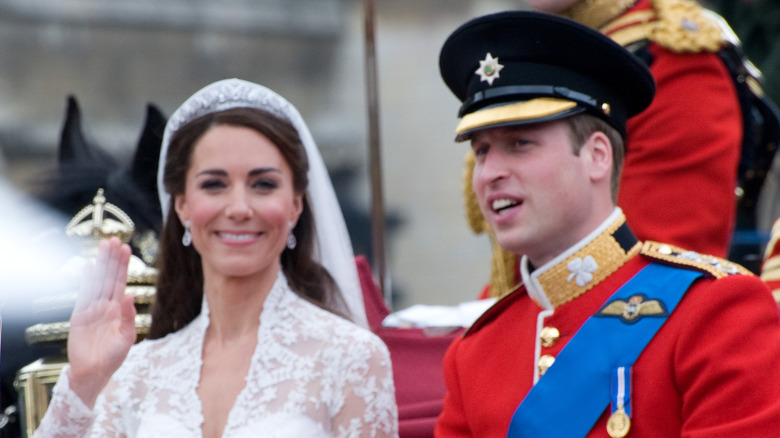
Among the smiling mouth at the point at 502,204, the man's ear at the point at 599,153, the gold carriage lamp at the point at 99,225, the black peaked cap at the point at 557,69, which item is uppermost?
the black peaked cap at the point at 557,69

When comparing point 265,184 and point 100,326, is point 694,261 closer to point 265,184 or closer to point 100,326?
point 265,184

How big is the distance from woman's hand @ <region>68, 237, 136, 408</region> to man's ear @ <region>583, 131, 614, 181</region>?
4.01 feet

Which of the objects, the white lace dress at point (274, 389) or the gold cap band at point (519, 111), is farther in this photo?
the white lace dress at point (274, 389)

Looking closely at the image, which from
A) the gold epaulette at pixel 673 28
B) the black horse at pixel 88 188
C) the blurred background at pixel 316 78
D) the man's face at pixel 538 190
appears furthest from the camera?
the blurred background at pixel 316 78

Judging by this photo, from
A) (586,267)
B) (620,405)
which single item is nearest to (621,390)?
(620,405)

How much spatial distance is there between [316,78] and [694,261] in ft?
14.3

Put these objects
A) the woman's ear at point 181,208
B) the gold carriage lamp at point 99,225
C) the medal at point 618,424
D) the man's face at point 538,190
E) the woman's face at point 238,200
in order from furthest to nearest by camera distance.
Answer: the gold carriage lamp at point 99,225, the woman's ear at point 181,208, the woman's face at point 238,200, the man's face at point 538,190, the medal at point 618,424

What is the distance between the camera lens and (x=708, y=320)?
2.32 m

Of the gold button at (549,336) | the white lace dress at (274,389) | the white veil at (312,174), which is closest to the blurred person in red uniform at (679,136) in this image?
the white veil at (312,174)

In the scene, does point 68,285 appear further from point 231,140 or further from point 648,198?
point 648,198

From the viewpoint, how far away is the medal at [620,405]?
91.9 inches

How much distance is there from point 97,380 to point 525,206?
1.26 m

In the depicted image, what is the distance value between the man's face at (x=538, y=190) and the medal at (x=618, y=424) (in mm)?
382

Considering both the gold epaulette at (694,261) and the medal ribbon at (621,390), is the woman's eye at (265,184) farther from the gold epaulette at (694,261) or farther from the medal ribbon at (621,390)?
the medal ribbon at (621,390)
